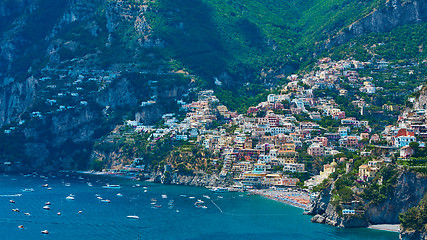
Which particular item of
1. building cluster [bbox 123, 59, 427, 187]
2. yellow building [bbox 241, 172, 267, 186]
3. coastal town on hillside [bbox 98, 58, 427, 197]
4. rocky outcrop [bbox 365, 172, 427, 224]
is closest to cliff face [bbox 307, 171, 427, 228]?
rocky outcrop [bbox 365, 172, 427, 224]

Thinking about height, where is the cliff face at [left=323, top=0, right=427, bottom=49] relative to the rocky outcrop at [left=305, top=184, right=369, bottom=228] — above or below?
above

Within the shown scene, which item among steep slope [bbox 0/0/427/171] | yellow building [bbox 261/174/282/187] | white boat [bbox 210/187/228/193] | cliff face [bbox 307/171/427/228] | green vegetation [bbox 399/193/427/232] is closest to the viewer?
green vegetation [bbox 399/193/427/232]

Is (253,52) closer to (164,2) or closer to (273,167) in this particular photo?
(164,2)

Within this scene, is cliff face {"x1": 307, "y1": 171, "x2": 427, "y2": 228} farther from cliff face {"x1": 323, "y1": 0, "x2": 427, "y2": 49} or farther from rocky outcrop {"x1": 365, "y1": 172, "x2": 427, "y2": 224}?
cliff face {"x1": 323, "y1": 0, "x2": 427, "y2": 49}

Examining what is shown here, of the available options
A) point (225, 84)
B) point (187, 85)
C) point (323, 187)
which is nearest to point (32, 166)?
point (187, 85)

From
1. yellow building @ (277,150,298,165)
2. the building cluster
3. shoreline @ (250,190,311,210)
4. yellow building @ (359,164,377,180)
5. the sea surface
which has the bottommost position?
the sea surface

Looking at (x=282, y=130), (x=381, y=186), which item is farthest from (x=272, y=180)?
(x=381, y=186)

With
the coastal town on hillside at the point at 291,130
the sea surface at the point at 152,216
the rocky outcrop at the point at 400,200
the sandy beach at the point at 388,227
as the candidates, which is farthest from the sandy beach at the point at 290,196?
the sandy beach at the point at 388,227
